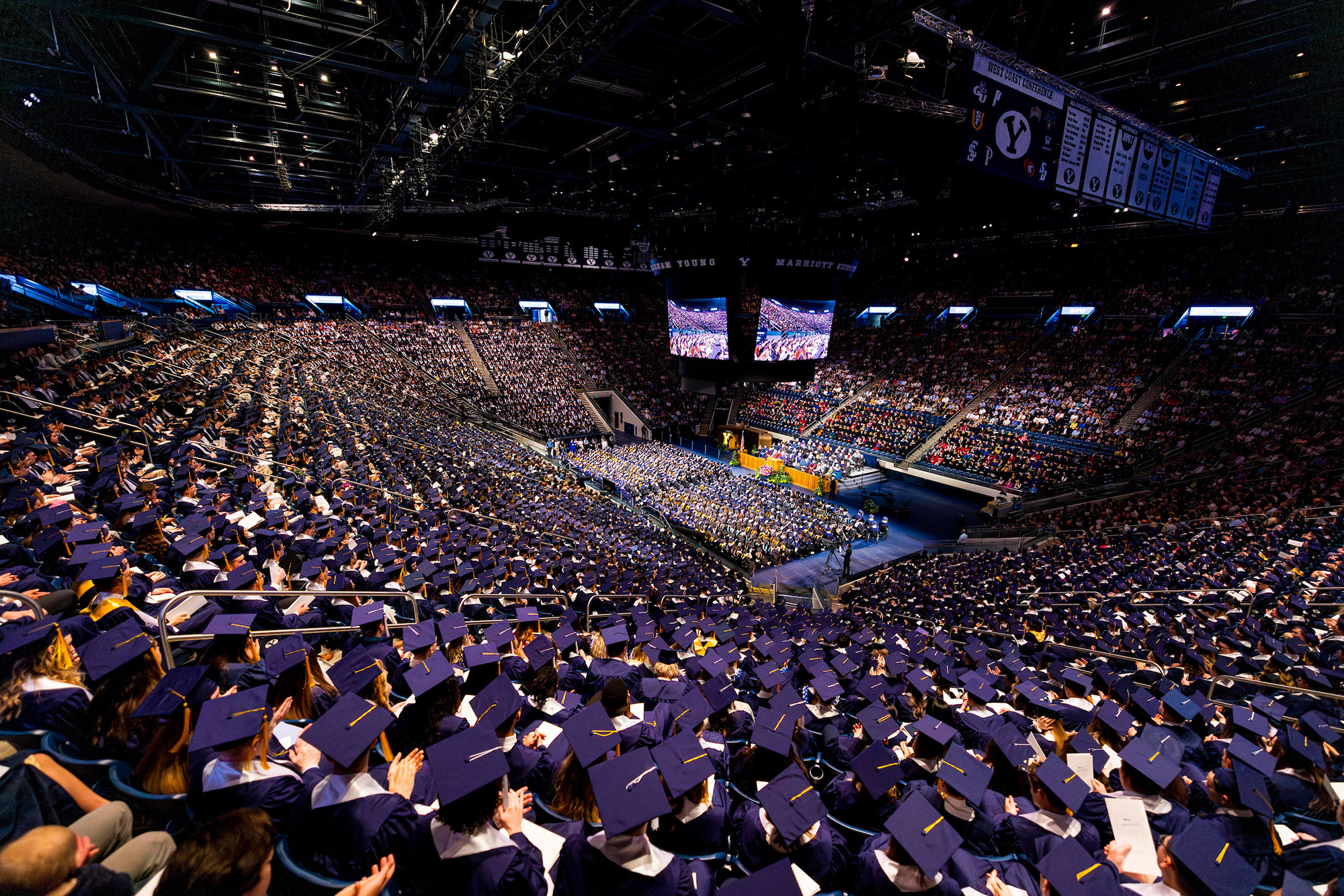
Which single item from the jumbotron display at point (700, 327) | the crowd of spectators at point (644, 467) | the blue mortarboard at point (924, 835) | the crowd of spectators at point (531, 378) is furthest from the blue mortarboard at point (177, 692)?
the crowd of spectators at point (531, 378)

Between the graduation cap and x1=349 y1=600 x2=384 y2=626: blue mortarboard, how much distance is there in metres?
3.82

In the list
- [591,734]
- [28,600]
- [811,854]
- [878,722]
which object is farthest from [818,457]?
[28,600]

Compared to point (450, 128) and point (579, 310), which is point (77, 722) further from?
point (579, 310)

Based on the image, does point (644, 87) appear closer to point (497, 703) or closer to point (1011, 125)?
point (1011, 125)

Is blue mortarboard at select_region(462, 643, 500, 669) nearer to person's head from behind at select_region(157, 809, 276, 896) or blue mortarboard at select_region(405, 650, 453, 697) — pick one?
blue mortarboard at select_region(405, 650, 453, 697)

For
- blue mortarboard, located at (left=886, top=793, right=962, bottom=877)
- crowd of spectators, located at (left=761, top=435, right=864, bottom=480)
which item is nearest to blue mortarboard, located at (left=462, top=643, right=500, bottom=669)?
blue mortarboard, located at (left=886, top=793, right=962, bottom=877)

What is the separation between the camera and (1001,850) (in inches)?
131

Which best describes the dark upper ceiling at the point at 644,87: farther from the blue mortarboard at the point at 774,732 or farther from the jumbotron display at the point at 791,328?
the blue mortarboard at the point at 774,732

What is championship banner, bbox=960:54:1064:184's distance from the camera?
690 centimetres

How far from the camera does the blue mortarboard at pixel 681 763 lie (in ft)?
9.89

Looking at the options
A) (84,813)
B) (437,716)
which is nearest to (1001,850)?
(437,716)

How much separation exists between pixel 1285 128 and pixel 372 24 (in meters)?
23.4

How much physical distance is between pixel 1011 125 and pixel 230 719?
34.3 ft

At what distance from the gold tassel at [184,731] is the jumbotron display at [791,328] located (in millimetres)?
22734
